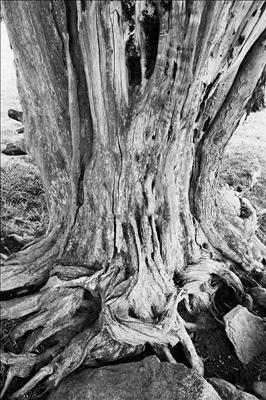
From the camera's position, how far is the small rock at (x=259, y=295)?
332 centimetres

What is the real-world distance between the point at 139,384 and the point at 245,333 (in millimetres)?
1011

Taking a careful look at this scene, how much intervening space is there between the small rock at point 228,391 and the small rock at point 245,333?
15.1 inches

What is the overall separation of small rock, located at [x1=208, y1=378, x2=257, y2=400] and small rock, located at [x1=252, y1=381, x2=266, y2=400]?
0.64 feet

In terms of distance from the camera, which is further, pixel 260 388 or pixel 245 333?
pixel 245 333

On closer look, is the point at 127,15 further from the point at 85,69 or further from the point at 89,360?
the point at 89,360

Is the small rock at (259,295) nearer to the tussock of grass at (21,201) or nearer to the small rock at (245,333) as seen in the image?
the small rock at (245,333)

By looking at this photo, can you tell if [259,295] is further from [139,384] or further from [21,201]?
[21,201]

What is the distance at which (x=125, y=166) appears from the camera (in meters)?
2.28

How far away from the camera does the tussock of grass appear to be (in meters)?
4.23

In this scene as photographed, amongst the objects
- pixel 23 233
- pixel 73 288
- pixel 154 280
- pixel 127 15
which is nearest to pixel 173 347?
pixel 154 280

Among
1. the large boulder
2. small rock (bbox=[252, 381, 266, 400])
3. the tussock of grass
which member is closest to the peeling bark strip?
the large boulder

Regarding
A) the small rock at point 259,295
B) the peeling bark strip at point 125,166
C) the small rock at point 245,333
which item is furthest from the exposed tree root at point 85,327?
the small rock at point 259,295

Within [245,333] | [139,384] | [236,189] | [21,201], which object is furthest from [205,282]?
[21,201]

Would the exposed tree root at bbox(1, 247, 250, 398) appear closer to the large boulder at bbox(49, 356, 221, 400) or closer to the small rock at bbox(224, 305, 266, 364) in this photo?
the large boulder at bbox(49, 356, 221, 400)
